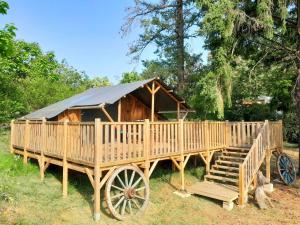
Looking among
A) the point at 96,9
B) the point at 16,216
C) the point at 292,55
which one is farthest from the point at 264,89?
the point at 16,216

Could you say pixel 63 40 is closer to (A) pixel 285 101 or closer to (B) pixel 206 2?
(A) pixel 285 101

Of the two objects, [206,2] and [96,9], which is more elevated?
[96,9]

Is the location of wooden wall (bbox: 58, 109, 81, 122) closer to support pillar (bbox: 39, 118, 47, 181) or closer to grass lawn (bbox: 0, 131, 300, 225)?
support pillar (bbox: 39, 118, 47, 181)

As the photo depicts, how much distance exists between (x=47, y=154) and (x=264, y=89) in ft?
62.2

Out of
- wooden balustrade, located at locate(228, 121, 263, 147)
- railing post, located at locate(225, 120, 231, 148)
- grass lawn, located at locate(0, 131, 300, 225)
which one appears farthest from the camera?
railing post, located at locate(225, 120, 231, 148)

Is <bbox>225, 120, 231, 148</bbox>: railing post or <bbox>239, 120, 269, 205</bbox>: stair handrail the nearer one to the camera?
<bbox>239, 120, 269, 205</bbox>: stair handrail

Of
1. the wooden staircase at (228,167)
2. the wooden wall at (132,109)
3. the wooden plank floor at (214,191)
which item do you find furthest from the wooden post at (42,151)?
the wooden staircase at (228,167)

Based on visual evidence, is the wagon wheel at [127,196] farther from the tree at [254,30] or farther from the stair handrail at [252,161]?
the tree at [254,30]

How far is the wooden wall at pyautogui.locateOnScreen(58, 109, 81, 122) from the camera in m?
12.8

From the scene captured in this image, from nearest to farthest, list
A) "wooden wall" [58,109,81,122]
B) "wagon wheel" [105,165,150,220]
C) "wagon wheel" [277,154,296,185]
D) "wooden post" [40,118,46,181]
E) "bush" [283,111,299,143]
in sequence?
"wagon wheel" [105,165,150,220], "wooden post" [40,118,46,181], "wooden wall" [58,109,81,122], "wagon wheel" [277,154,296,185], "bush" [283,111,299,143]

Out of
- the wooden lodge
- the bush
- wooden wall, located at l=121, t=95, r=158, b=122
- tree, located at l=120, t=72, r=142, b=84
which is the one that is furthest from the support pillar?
tree, located at l=120, t=72, r=142, b=84

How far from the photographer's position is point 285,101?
22578 millimetres

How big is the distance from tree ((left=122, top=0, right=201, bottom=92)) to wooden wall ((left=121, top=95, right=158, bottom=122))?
5595 mm

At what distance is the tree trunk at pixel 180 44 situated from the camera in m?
19.8
